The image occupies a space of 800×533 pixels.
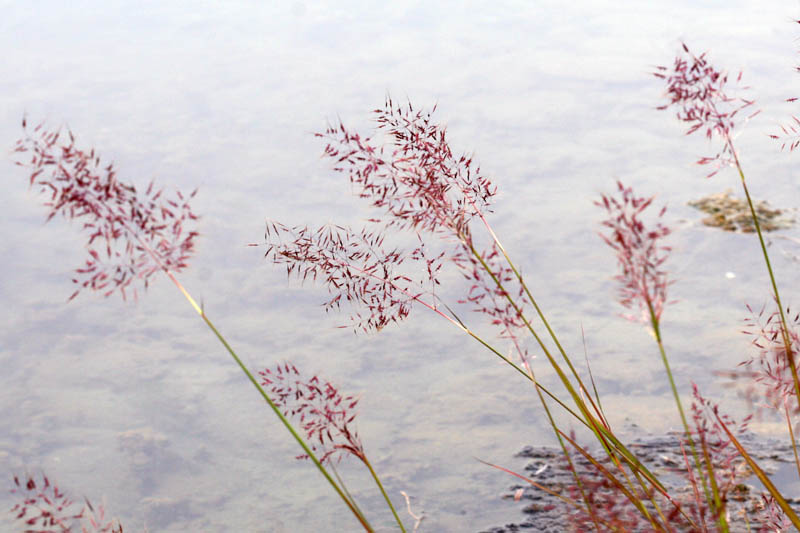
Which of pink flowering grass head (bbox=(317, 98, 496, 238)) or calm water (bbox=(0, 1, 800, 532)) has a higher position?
pink flowering grass head (bbox=(317, 98, 496, 238))

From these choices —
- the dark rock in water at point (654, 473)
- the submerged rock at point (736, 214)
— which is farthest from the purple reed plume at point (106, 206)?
the submerged rock at point (736, 214)

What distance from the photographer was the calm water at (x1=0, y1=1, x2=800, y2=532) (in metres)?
3.15

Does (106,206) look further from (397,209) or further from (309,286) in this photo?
(309,286)

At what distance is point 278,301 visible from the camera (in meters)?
4.23

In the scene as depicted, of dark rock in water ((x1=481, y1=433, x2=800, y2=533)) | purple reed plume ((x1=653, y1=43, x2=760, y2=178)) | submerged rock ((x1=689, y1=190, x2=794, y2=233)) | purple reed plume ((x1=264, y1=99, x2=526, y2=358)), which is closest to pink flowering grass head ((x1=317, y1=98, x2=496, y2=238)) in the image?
purple reed plume ((x1=264, y1=99, x2=526, y2=358))

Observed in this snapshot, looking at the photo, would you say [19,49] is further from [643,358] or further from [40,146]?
[40,146]

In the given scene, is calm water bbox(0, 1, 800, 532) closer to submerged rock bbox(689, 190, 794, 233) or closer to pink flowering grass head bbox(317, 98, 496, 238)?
submerged rock bbox(689, 190, 794, 233)

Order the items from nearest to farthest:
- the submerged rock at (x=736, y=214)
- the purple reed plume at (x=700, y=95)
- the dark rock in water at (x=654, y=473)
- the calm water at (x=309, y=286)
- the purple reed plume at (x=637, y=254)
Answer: the purple reed plume at (x=637, y=254)
the purple reed plume at (x=700, y=95)
the dark rock in water at (x=654, y=473)
the calm water at (x=309, y=286)
the submerged rock at (x=736, y=214)

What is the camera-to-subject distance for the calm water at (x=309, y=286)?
3.15 metres

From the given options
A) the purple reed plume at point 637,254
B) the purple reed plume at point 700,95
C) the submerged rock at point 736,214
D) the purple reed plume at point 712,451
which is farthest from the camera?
the submerged rock at point 736,214

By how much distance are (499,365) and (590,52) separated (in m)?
4.50

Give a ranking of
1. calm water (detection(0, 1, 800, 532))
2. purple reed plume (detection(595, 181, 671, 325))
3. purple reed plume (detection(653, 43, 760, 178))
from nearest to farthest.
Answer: purple reed plume (detection(595, 181, 671, 325)) → purple reed plume (detection(653, 43, 760, 178)) → calm water (detection(0, 1, 800, 532))

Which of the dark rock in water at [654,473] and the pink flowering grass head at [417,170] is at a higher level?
the pink flowering grass head at [417,170]

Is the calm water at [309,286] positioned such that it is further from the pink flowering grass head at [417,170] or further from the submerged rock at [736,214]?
the pink flowering grass head at [417,170]
